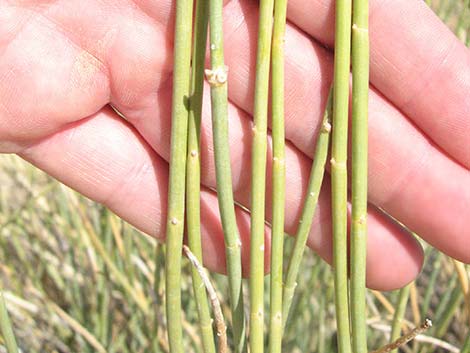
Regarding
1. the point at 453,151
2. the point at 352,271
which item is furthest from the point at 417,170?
the point at 352,271

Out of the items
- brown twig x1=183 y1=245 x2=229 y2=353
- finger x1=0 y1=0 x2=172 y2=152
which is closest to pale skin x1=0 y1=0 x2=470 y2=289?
finger x1=0 y1=0 x2=172 y2=152

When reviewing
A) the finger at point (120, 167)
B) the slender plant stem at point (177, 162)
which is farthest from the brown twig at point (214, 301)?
the finger at point (120, 167)

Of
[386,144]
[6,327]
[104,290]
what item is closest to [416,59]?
[386,144]

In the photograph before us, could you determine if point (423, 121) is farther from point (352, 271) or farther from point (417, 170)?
point (352, 271)

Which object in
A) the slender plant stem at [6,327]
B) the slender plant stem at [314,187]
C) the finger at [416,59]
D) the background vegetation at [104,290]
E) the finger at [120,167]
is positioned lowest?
the background vegetation at [104,290]

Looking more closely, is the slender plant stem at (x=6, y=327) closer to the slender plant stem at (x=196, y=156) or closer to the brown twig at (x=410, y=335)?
the slender plant stem at (x=196, y=156)

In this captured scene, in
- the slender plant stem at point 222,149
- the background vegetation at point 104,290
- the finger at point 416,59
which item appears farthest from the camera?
the background vegetation at point 104,290

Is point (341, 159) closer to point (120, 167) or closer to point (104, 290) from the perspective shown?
point (120, 167)
